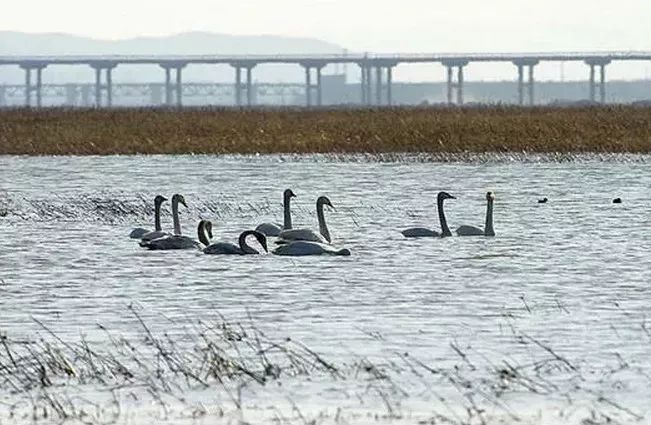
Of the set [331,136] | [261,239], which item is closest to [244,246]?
[261,239]

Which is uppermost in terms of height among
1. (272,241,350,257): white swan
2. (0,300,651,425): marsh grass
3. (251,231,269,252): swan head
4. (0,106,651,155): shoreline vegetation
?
(0,106,651,155): shoreline vegetation

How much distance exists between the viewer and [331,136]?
5547cm

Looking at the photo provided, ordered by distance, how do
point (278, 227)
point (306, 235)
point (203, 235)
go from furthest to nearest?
point (278, 227) → point (203, 235) → point (306, 235)

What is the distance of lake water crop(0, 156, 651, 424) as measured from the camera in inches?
492

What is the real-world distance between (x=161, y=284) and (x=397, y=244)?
18.3ft

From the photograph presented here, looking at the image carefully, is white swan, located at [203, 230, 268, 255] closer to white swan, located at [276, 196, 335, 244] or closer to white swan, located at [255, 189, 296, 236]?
white swan, located at [276, 196, 335, 244]

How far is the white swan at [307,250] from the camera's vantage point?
900 inches

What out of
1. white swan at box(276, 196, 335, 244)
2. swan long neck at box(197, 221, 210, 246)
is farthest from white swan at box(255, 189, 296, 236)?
swan long neck at box(197, 221, 210, 246)

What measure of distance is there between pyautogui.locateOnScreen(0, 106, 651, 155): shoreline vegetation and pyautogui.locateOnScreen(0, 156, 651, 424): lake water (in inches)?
546

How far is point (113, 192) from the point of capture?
124 feet

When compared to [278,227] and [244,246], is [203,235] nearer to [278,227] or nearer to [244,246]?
[244,246]

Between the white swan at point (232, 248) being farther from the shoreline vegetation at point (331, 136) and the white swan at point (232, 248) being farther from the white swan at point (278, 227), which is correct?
the shoreline vegetation at point (331, 136)

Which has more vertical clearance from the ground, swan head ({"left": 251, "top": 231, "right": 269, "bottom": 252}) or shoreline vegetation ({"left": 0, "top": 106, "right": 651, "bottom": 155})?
shoreline vegetation ({"left": 0, "top": 106, "right": 651, "bottom": 155})

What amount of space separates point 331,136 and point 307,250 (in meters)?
32.7
